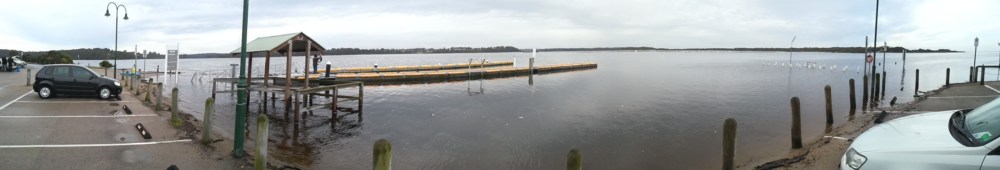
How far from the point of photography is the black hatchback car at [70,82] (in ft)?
59.5

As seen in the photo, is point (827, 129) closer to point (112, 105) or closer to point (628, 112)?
point (628, 112)

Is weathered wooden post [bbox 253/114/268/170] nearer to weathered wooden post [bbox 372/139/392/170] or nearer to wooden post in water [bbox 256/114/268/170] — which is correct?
wooden post in water [bbox 256/114/268/170]

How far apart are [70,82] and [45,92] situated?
73 centimetres

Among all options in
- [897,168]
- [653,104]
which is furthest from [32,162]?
[653,104]

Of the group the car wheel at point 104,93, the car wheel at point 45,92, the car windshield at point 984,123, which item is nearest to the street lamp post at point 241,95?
the car windshield at point 984,123

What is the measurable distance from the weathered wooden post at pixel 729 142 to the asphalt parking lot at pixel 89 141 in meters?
7.60

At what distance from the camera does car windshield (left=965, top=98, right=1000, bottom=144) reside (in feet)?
16.4

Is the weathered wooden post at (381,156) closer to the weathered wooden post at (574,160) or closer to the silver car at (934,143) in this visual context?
the weathered wooden post at (574,160)

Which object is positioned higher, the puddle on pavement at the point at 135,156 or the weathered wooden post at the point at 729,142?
the weathered wooden post at the point at 729,142

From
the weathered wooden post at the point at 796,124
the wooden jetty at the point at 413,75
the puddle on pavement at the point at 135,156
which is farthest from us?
the wooden jetty at the point at 413,75

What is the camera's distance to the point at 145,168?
801 cm

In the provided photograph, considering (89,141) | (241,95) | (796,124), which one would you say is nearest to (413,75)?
(89,141)

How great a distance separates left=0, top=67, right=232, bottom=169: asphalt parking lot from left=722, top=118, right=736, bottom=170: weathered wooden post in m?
7.60

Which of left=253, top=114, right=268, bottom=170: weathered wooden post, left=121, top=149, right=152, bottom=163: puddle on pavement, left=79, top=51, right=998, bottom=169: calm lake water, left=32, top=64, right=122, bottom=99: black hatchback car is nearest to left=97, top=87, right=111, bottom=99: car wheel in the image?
left=32, top=64, right=122, bottom=99: black hatchback car
